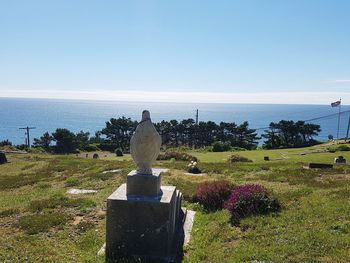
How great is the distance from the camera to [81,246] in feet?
31.1

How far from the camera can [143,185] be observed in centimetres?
920

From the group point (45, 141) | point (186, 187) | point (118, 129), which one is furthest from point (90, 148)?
point (186, 187)

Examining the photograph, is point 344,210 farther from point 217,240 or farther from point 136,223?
point 136,223

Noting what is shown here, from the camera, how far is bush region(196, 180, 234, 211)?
13.3m

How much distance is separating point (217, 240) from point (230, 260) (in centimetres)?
160

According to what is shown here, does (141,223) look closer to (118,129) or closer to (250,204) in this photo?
(250,204)

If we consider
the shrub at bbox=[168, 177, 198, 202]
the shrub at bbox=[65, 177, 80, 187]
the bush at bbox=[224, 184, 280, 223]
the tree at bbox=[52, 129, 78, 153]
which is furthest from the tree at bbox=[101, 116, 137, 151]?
the bush at bbox=[224, 184, 280, 223]

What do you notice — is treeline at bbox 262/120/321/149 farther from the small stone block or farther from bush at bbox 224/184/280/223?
the small stone block

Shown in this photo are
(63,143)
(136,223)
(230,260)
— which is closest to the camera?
(230,260)

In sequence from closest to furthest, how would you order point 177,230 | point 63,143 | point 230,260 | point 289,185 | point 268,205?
point 230,260 < point 177,230 < point 268,205 < point 289,185 < point 63,143

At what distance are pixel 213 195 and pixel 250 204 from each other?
6.69 ft

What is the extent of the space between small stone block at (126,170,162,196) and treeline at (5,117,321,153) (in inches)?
2267

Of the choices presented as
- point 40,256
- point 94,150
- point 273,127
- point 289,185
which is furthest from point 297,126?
point 40,256

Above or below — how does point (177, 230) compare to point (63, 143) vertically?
above
